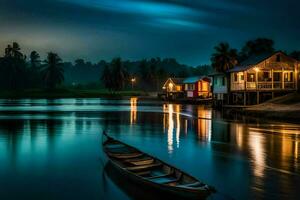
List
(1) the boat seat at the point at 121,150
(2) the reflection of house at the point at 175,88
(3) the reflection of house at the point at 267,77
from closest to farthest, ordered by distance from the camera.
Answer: (1) the boat seat at the point at 121,150, (3) the reflection of house at the point at 267,77, (2) the reflection of house at the point at 175,88

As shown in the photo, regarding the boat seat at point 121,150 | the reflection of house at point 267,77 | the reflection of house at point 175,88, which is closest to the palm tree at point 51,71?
the reflection of house at point 175,88

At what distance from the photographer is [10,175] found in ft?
56.1

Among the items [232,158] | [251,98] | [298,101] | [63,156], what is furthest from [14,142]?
[251,98]

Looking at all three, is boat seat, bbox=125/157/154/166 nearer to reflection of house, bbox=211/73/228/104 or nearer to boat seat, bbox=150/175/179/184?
boat seat, bbox=150/175/179/184

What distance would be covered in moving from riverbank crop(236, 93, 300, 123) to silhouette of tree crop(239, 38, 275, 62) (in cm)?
4139

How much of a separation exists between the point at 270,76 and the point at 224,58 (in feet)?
71.1

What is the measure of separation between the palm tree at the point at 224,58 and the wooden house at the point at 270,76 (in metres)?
19.2

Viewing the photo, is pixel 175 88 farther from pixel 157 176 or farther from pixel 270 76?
pixel 157 176

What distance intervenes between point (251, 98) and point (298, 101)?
12672 mm

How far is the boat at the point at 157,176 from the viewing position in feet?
37.6

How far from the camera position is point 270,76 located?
186ft

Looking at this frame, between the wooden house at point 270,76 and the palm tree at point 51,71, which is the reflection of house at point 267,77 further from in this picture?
the palm tree at point 51,71

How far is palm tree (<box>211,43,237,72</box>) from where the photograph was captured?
77.4 meters

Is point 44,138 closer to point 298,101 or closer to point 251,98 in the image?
point 298,101
